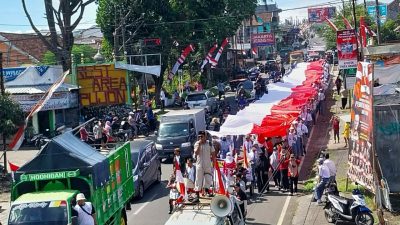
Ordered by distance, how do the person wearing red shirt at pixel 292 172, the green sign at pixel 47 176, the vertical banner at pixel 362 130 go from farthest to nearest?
the person wearing red shirt at pixel 292 172 < the vertical banner at pixel 362 130 < the green sign at pixel 47 176

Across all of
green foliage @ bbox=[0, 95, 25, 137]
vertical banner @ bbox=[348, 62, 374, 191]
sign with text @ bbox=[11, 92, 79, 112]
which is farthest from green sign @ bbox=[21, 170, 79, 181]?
sign with text @ bbox=[11, 92, 79, 112]

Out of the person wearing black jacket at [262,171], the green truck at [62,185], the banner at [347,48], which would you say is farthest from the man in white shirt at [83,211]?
the banner at [347,48]

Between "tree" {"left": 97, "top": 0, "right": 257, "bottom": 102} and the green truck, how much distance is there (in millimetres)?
30467

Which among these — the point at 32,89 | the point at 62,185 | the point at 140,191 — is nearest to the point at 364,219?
the point at 62,185

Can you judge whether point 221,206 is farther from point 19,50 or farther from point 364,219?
point 19,50

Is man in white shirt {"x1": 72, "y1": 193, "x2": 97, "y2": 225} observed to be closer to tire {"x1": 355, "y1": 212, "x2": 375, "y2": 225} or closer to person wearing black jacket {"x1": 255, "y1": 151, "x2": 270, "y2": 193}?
tire {"x1": 355, "y1": 212, "x2": 375, "y2": 225}

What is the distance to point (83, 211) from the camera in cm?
1212

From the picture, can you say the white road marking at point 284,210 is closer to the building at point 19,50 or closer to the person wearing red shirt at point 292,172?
the person wearing red shirt at point 292,172

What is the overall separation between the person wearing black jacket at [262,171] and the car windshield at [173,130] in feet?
22.4

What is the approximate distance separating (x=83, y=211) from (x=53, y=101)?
25.5 metres

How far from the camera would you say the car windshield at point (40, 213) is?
1205 centimetres

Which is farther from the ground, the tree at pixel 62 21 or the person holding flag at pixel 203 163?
the tree at pixel 62 21

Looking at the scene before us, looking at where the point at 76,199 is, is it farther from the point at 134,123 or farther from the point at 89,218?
the point at 134,123

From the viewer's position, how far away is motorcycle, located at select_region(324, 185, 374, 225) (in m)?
14.6
